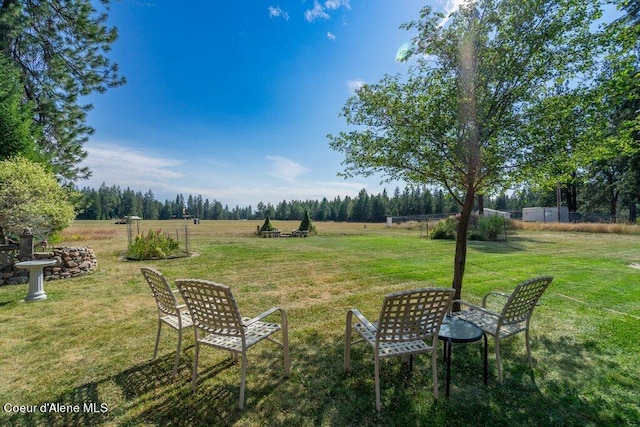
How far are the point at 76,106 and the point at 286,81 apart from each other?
7800 millimetres

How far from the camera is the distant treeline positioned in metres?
65.7

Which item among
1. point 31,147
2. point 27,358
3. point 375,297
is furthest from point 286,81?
point 27,358

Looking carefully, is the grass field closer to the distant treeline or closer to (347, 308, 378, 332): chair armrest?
(347, 308, 378, 332): chair armrest

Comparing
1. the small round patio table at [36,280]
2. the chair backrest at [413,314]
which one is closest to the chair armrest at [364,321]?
the chair backrest at [413,314]

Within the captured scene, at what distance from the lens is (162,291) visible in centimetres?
277

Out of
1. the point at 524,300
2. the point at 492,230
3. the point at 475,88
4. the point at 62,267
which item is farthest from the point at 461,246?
the point at 492,230

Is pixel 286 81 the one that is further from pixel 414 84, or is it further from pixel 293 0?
pixel 414 84

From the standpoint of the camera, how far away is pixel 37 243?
25.2ft

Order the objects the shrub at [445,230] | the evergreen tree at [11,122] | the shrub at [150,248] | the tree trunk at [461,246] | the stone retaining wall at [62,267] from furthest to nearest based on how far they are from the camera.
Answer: the shrub at [445,230], the shrub at [150,248], the evergreen tree at [11,122], the stone retaining wall at [62,267], the tree trunk at [461,246]

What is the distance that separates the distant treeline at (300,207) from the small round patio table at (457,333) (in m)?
51.3

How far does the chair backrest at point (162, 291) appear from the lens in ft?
8.57

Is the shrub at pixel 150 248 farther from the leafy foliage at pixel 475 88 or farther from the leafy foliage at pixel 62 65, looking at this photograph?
the leafy foliage at pixel 475 88

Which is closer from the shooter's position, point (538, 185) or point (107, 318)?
point (538, 185)

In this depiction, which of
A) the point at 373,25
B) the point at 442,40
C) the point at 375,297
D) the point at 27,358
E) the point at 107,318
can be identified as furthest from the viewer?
the point at 373,25
